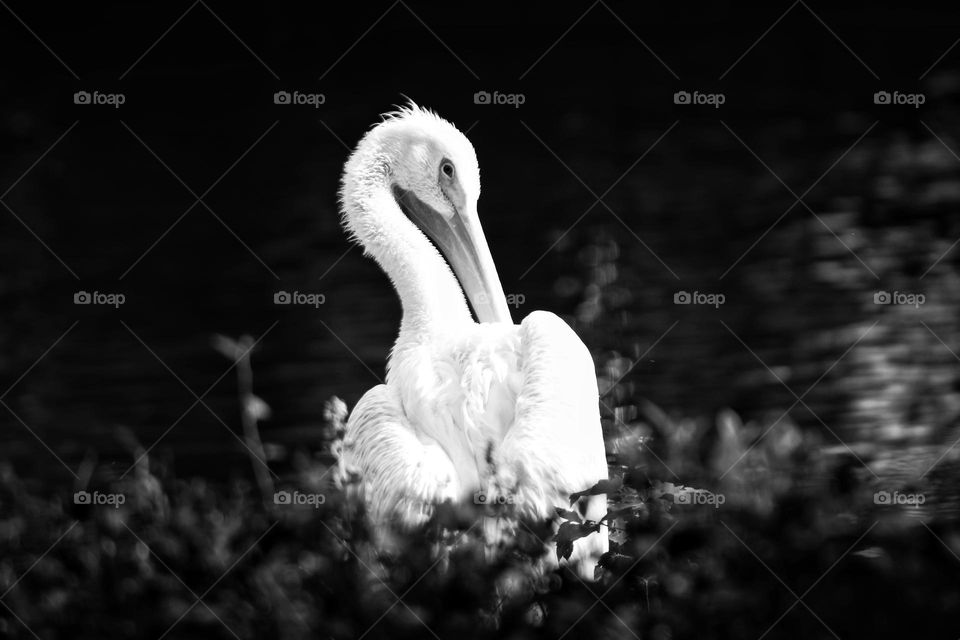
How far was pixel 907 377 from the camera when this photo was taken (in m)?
9.62

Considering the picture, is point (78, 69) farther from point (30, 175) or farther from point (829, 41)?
point (829, 41)

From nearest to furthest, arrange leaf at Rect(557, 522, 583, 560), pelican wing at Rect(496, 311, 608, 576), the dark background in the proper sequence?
1. leaf at Rect(557, 522, 583, 560)
2. pelican wing at Rect(496, 311, 608, 576)
3. the dark background

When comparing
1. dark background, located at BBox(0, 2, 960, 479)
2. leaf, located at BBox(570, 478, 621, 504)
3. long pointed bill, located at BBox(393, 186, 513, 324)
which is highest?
dark background, located at BBox(0, 2, 960, 479)

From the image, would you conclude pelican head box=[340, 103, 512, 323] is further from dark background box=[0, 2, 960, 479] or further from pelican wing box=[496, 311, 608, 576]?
pelican wing box=[496, 311, 608, 576]

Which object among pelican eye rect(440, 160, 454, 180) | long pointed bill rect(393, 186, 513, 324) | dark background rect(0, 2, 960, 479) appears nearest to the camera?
long pointed bill rect(393, 186, 513, 324)

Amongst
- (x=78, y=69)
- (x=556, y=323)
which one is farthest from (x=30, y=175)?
(x=556, y=323)

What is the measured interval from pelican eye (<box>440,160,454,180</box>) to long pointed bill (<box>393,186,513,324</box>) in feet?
0.53

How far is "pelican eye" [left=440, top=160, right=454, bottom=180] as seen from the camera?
6.11m

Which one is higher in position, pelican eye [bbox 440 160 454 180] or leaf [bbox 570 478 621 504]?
pelican eye [bbox 440 160 454 180]

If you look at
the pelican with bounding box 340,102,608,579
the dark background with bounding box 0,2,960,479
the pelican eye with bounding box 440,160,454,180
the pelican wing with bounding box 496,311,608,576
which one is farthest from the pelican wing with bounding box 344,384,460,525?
the pelican eye with bounding box 440,160,454,180

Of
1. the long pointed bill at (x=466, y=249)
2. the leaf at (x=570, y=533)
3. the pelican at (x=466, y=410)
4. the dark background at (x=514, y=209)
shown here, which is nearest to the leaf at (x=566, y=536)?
the leaf at (x=570, y=533)

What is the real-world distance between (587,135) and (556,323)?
12.6m

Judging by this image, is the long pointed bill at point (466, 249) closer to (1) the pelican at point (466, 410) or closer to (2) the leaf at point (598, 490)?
(1) the pelican at point (466, 410)

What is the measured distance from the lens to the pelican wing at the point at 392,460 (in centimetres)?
446
